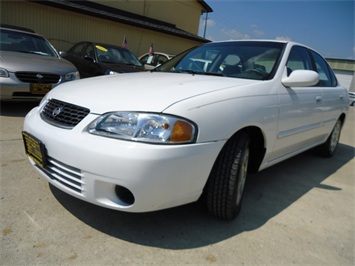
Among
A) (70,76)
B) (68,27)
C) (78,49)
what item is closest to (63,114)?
(70,76)

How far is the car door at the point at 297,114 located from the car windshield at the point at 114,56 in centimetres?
473

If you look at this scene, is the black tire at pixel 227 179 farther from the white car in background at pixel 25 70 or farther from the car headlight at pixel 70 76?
the car headlight at pixel 70 76

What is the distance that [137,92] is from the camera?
1.98m

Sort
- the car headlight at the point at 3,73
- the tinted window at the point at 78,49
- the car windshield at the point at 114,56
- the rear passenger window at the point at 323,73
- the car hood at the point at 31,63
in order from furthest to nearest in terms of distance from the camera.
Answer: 1. the tinted window at the point at 78,49
2. the car windshield at the point at 114,56
3. the car hood at the point at 31,63
4. the car headlight at the point at 3,73
5. the rear passenger window at the point at 323,73

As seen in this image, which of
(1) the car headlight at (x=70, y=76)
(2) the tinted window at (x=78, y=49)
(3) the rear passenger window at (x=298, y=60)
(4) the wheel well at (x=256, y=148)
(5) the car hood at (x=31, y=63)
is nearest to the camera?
(4) the wheel well at (x=256, y=148)

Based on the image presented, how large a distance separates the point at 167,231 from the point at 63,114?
3.51 ft

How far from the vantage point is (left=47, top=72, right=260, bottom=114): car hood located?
5.99 feet

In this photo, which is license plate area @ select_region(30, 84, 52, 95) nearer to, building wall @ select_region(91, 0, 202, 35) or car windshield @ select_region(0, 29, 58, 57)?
car windshield @ select_region(0, 29, 58, 57)

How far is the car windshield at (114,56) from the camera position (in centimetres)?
701

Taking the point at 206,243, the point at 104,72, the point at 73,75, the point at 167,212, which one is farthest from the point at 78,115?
the point at 104,72

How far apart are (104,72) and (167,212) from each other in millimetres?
4555

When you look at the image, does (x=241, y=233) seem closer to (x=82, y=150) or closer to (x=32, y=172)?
(x=82, y=150)

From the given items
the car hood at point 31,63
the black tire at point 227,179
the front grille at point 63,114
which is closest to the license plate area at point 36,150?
the front grille at point 63,114

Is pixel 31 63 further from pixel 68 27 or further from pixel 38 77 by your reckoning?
pixel 68 27
